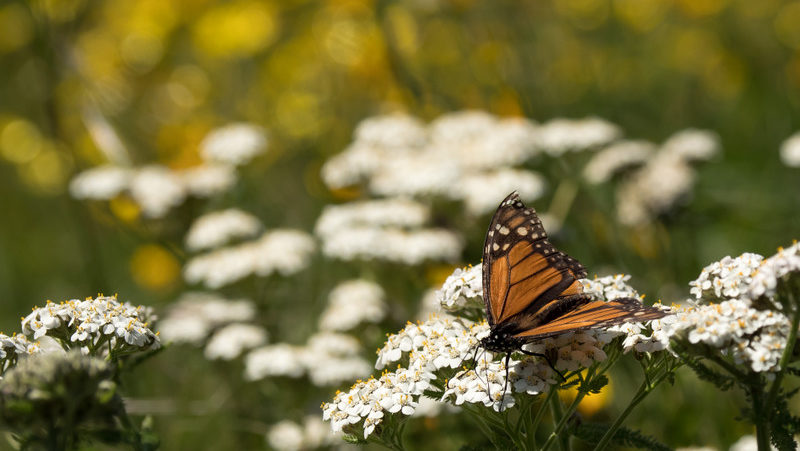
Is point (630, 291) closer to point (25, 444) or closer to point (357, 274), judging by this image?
point (25, 444)

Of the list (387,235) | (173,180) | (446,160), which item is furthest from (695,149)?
(173,180)

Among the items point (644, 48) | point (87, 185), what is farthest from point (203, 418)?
point (644, 48)

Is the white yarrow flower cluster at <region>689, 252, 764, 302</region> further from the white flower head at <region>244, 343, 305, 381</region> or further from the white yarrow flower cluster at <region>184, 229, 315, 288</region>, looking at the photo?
the white yarrow flower cluster at <region>184, 229, 315, 288</region>

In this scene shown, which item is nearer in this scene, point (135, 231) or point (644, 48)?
point (135, 231)

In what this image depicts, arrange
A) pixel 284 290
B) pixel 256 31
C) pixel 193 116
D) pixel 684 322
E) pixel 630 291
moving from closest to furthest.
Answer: pixel 684 322 < pixel 630 291 < pixel 284 290 < pixel 256 31 < pixel 193 116

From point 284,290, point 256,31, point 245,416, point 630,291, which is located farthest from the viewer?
point 256,31

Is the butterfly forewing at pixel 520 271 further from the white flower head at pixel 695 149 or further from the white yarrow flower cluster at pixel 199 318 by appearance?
the white flower head at pixel 695 149

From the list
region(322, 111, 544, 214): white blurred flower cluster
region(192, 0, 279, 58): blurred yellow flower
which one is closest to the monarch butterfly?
region(322, 111, 544, 214): white blurred flower cluster

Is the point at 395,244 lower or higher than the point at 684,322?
higher
